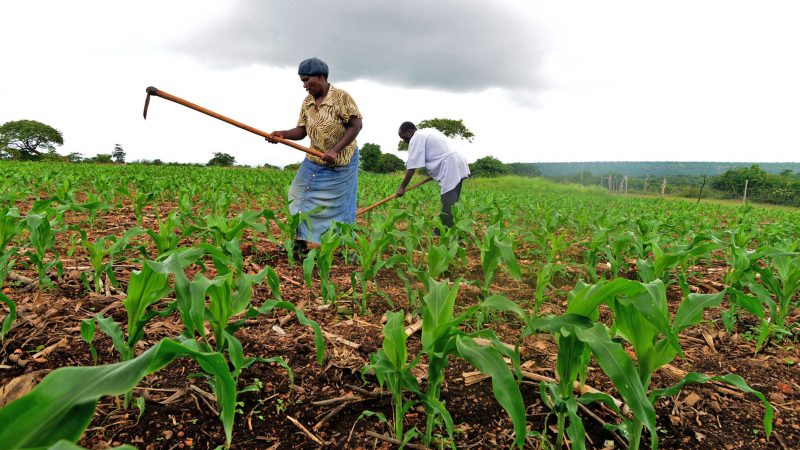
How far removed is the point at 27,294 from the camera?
2875 mm

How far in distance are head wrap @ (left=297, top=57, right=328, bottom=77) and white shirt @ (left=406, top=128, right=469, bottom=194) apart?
2.45 metres

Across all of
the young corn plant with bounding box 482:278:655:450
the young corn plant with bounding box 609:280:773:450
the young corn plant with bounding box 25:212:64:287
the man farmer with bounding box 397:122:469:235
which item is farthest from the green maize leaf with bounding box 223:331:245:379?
the man farmer with bounding box 397:122:469:235

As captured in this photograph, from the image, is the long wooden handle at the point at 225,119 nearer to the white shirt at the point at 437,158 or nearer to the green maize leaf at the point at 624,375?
the white shirt at the point at 437,158

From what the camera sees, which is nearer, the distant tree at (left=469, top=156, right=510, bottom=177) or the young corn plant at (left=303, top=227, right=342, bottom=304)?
the young corn plant at (left=303, top=227, right=342, bottom=304)

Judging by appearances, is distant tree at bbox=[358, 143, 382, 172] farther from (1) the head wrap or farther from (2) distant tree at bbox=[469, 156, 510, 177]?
(1) the head wrap

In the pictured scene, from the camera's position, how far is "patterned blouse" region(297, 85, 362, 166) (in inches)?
173

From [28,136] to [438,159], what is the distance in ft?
247

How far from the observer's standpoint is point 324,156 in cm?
433

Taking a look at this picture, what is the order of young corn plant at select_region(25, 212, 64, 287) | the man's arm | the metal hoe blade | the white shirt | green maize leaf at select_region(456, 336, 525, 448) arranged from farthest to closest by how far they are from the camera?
the white shirt < the man's arm < the metal hoe blade < young corn plant at select_region(25, 212, 64, 287) < green maize leaf at select_region(456, 336, 525, 448)

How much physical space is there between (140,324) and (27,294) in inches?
71.0

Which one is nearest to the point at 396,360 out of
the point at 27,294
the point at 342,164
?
the point at 27,294

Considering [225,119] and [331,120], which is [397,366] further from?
[225,119]

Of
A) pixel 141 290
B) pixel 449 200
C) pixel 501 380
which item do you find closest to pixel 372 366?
pixel 501 380

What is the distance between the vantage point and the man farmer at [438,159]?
6.55 metres
